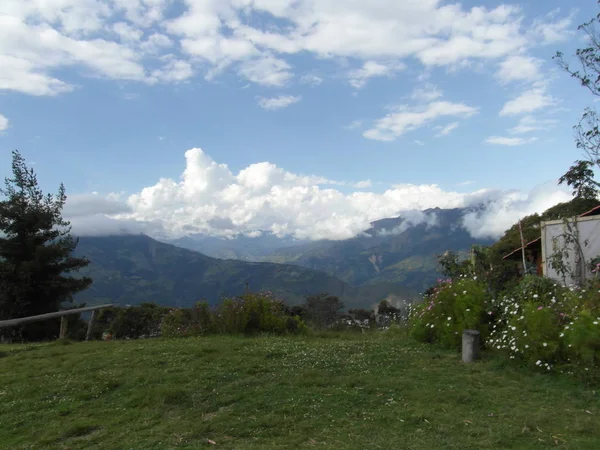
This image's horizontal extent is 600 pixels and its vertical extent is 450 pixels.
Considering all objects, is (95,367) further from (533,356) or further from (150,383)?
(533,356)

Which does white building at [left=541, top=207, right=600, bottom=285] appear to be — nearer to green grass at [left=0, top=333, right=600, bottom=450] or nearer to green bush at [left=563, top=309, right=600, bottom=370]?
green bush at [left=563, top=309, right=600, bottom=370]

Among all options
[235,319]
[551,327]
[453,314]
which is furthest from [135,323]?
[551,327]

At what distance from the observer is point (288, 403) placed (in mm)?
5367

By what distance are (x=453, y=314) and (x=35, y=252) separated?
21889 mm

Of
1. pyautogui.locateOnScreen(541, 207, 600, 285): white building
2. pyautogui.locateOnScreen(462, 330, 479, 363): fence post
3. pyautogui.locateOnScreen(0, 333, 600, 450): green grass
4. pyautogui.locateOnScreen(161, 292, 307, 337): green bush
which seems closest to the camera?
pyautogui.locateOnScreen(0, 333, 600, 450): green grass

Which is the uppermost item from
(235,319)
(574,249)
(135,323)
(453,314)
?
(574,249)

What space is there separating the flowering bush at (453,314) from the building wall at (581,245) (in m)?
1.91

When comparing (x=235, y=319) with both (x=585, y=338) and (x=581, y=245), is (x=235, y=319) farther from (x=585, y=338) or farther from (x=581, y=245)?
(x=581, y=245)

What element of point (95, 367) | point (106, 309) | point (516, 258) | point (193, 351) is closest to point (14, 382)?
point (95, 367)

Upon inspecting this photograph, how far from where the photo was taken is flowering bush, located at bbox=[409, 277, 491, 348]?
28.0 ft

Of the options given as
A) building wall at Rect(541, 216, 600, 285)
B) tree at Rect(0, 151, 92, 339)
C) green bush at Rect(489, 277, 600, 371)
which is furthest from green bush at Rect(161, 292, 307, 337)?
tree at Rect(0, 151, 92, 339)

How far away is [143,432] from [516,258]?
69.5ft

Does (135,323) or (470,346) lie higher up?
(470,346)

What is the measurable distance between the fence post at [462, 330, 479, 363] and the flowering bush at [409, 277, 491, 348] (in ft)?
2.46
